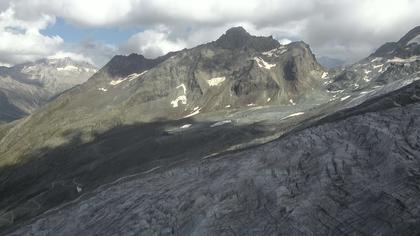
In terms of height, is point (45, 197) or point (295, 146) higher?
point (295, 146)

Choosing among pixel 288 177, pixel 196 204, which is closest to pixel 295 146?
pixel 288 177

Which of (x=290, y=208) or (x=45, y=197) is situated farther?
(x=45, y=197)

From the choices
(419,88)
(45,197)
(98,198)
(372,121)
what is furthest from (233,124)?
(372,121)

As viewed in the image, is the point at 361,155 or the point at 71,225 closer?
the point at 361,155

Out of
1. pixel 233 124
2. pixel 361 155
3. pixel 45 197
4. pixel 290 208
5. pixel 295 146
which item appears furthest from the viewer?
pixel 233 124

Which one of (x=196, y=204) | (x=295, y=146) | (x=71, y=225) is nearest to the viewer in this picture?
(x=196, y=204)

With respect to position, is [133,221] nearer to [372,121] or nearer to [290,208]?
[290,208]

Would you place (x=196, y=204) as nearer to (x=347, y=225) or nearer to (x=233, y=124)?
(x=347, y=225)

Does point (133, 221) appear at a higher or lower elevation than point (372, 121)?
lower

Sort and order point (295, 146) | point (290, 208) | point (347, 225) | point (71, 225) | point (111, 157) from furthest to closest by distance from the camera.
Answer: point (111, 157), point (71, 225), point (295, 146), point (290, 208), point (347, 225)

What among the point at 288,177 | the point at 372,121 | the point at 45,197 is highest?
the point at 372,121
